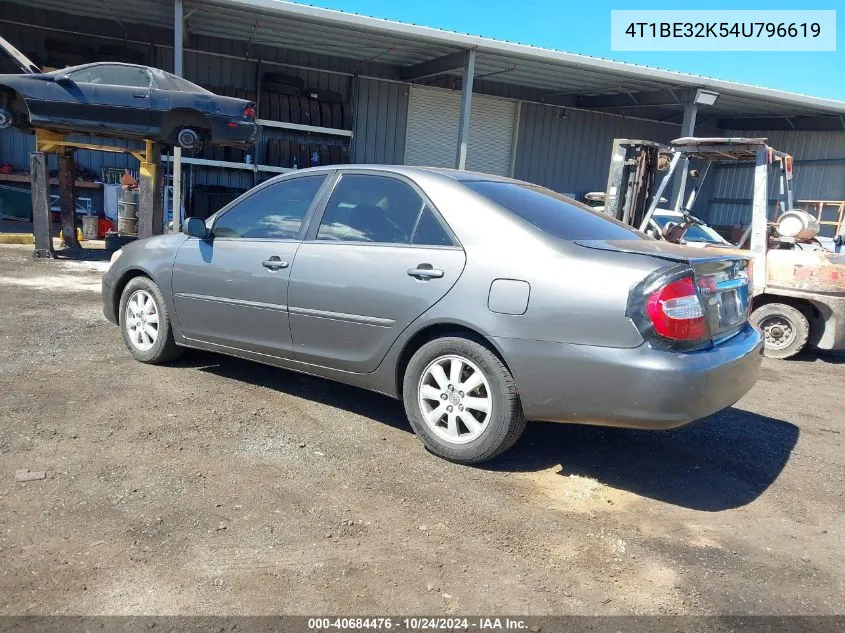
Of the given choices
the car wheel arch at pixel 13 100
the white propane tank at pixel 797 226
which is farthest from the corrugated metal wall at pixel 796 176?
the car wheel arch at pixel 13 100

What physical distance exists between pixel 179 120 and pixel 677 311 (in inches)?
364

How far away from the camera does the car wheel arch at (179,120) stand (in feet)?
32.8

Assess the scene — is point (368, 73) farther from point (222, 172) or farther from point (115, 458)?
point (115, 458)

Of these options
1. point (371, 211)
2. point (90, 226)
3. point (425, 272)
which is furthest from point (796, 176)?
point (425, 272)

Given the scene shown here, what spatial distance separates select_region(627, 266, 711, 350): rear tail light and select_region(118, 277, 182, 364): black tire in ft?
11.1

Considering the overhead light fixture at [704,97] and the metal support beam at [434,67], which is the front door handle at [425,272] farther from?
the overhead light fixture at [704,97]

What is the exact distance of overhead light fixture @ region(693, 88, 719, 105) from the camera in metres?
15.5

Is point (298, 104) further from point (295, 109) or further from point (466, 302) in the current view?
point (466, 302)

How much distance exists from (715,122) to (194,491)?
23444 mm

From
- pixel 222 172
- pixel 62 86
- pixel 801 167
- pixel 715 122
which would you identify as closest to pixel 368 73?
pixel 222 172

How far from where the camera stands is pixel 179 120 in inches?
397

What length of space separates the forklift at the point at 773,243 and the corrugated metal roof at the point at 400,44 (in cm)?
640

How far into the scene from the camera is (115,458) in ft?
10.8

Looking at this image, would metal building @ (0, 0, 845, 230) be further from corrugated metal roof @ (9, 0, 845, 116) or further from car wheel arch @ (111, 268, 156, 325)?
car wheel arch @ (111, 268, 156, 325)
